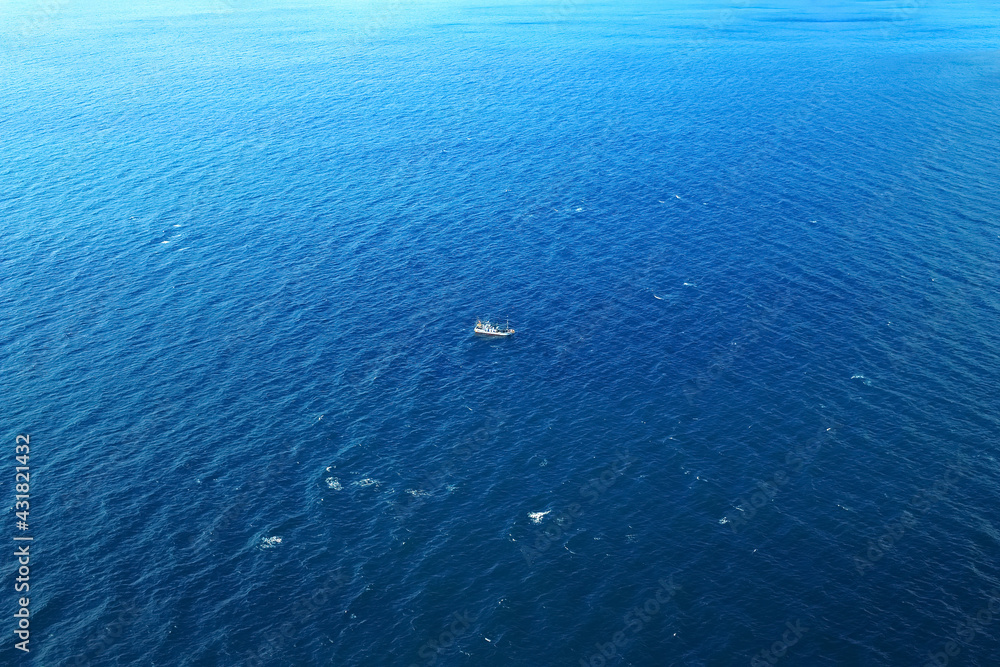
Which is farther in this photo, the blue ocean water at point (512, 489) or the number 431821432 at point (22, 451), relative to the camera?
the number 431821432 at point (22, 451)

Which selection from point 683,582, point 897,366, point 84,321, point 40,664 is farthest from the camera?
point 84,321

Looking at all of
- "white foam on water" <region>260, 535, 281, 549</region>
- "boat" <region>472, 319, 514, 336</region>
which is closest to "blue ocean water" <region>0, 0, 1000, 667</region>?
"white foam on water" <region>260, 535, 281, 549</region>

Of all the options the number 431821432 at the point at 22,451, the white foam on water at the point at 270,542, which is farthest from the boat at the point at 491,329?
the number 431821432 at the point at 22,451

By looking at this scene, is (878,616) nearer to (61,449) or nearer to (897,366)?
(897,366)

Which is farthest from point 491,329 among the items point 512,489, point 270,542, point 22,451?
point 22,451

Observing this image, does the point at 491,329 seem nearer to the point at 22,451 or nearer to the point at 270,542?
the point at 270,542

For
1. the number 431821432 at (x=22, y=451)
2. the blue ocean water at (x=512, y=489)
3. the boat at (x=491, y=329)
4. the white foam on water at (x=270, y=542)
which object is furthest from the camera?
the boat at (x=491, y=329)

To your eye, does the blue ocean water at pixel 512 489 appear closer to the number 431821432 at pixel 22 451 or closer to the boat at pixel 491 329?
the number 431821432 at pixel 22 451

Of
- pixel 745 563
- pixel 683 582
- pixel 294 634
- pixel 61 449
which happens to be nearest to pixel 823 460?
pixel 745 563

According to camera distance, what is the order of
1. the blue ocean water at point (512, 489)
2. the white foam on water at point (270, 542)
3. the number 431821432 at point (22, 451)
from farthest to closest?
the number 431821432 at point (22, 451) < the white foam on water at point (270, 542) < the blue ocean water at point (512, 489)
